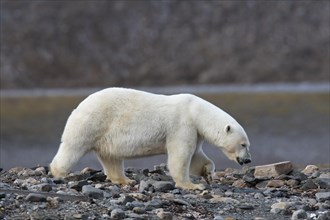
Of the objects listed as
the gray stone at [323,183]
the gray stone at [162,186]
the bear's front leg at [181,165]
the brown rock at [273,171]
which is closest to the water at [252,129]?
the brown rock at [273,171]

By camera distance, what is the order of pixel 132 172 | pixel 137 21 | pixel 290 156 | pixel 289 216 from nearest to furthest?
pixel 289 216 < pixel 132 172 < pixel 290 156 < pixel 137 21

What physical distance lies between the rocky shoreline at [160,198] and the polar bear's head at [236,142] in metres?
0.33

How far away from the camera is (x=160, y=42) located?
78.4 meters

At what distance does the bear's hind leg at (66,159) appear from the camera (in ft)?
35.3

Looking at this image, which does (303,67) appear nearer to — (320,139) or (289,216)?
(320,139)

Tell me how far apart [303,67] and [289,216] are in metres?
61.1

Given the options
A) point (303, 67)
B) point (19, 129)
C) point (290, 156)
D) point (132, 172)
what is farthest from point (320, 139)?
point (303, 67)

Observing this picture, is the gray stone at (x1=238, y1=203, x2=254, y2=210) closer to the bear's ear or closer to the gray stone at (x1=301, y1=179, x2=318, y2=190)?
the bear's ear

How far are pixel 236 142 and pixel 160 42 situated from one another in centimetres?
6779

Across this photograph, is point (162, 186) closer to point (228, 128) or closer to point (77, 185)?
point (77, 185)

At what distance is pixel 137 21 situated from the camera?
268 feet

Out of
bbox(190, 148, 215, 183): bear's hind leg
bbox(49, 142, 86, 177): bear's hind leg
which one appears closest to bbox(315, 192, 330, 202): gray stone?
bbox(190, 148, 215, 183): bear's hind leg

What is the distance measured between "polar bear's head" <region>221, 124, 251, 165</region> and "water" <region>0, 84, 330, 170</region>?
672 cm

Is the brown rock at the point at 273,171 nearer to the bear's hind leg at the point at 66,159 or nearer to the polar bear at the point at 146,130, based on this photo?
the polar bear at the point at 146,130
